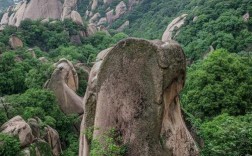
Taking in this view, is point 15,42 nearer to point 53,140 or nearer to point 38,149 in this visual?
point 53,140

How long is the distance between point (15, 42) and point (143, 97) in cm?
3586

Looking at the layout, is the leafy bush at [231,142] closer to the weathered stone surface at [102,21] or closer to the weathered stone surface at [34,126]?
the weathered stone surface at [34,126]

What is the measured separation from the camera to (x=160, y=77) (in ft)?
32.2

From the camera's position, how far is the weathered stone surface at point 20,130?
66.4 ft

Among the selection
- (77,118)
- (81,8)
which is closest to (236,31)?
(77,118)

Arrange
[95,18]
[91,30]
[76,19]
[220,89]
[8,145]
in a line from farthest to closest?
[95,18], [91,30], [76,19], [220,89], [8,145]

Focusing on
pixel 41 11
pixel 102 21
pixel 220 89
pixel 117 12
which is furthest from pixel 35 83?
pixel 117 12

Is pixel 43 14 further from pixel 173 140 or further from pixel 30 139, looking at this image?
pixel 173 140

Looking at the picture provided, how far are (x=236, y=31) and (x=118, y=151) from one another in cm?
3443

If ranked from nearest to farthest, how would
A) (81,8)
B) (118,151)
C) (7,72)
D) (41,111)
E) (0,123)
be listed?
(118,151) → (0,123) → (41,111) → (7,72) → (81,8)

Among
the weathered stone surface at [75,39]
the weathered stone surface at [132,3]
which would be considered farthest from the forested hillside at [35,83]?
the weathered stone surface at [132,3]

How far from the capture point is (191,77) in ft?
83.1

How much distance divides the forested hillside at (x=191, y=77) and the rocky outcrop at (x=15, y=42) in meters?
0.29

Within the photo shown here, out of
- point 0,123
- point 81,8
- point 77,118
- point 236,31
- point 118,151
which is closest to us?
point 118,151
